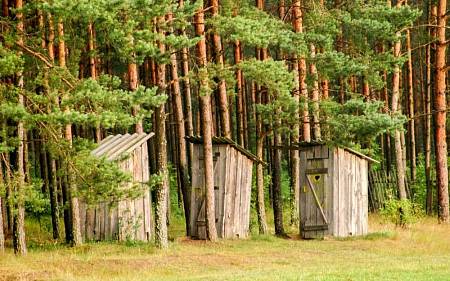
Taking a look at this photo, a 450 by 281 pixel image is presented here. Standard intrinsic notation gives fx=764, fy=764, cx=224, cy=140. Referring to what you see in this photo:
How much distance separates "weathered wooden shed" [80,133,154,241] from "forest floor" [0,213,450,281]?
1.03 m

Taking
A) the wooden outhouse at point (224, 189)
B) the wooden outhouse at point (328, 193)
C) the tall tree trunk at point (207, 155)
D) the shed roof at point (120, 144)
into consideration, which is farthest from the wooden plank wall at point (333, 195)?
the shed roof at point (120, 144)

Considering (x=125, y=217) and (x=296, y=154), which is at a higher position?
(x=296, y=154)

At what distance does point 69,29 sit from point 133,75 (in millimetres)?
4500

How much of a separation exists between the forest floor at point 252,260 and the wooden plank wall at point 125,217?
101 centimetres

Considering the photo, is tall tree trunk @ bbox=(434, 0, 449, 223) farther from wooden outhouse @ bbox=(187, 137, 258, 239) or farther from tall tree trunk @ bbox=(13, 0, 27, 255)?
tall tree trunk @ bbox=(13, 0, 27, 255)

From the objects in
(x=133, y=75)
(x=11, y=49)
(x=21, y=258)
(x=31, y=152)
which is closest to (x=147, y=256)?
(x=21, y=258)

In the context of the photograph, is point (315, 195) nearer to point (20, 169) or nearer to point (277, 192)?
point (277, 192)

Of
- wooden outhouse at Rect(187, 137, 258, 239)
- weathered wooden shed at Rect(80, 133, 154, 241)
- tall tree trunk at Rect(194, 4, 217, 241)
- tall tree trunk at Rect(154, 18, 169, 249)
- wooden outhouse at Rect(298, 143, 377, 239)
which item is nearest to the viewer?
tall tree trunk at Rect(154, 18, 169, 249)

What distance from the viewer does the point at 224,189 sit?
2353 centimetres

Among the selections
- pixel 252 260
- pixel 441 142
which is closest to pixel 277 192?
pixel 441 142

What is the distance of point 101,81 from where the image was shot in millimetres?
15984

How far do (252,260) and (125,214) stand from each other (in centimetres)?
511

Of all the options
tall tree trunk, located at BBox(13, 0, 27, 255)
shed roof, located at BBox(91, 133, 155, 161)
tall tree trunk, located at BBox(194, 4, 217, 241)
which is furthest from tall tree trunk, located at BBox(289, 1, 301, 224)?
tall tree trunk, located at BBox(13, 0, 27, 255)

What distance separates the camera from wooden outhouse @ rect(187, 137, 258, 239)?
23.2 m
